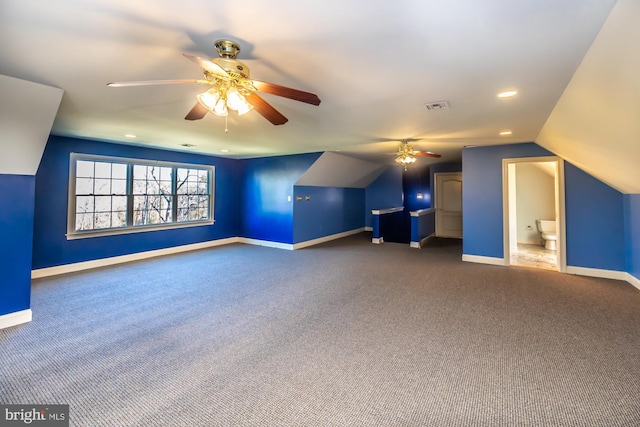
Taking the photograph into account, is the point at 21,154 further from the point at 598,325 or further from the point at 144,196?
the point at 598,325

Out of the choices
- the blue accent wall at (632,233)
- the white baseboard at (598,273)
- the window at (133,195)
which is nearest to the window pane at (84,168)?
the window at (133,195)

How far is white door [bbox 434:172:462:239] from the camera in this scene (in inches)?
342

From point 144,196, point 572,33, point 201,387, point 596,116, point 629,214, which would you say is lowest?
point 201,387

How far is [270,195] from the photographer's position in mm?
7320

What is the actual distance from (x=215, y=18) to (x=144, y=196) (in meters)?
5.34

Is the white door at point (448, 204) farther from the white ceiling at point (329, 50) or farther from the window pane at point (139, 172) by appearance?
the window pane at point (139, 172)

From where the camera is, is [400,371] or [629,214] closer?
[400,371]

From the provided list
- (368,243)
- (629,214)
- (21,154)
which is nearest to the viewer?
(21,154)

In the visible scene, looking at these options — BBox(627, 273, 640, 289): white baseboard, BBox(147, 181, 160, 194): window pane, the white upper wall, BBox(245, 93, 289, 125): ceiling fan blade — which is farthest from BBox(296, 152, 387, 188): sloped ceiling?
BBox(627, 273, 640, 289): white baseboard

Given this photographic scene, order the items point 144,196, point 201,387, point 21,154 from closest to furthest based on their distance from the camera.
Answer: point 201,387 → point 21,154 → point 144,196

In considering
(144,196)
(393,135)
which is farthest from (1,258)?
(393,135)

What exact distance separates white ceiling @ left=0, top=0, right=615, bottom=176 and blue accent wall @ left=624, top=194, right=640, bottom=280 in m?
2.11

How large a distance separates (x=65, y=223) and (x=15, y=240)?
7.06 ft

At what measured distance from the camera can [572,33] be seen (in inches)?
68.6
